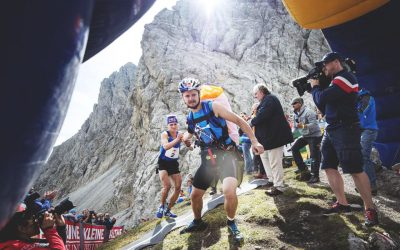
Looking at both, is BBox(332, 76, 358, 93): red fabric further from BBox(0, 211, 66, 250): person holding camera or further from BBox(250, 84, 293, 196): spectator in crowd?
BBox(0, 211, 66, 250): person holding camera

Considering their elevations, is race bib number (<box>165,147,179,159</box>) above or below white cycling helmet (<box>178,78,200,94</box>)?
below

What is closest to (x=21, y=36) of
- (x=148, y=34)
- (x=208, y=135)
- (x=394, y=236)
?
(x=208, y=135)

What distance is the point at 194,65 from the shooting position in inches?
1485

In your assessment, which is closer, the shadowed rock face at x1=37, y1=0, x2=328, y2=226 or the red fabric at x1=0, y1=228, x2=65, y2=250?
the red fabric at x1=0, y1=228, x2=65, y2=250

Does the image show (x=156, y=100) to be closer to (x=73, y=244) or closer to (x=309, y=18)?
(x=73, y=244)

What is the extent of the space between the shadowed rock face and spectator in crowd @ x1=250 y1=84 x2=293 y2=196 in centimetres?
2264

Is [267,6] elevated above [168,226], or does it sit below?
above

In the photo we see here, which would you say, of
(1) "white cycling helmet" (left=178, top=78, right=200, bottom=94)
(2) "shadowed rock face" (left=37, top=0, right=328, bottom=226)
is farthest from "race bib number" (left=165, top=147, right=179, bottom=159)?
(2) "shadowed rock face" (left=37, top=0, right=328, bottom=226)

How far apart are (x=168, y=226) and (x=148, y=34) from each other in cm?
4245

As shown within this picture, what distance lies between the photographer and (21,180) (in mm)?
521

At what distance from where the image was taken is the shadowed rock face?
3422 centimetres

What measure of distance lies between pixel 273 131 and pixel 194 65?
109 feet

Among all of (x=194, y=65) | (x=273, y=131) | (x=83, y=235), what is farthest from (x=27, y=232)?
(x=194, y=65)

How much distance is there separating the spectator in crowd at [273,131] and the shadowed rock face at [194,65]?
74.3ft
